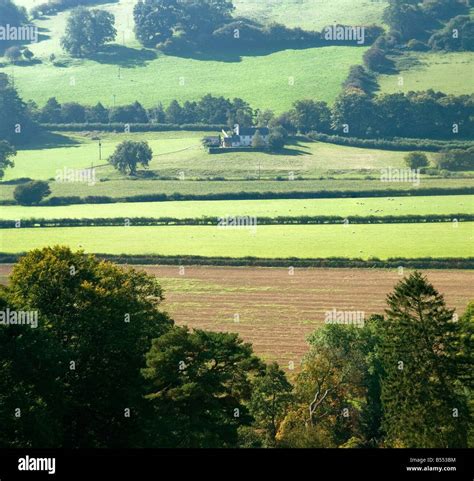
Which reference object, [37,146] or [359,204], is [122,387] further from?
[37,146]

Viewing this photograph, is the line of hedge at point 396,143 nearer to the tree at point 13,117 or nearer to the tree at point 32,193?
the tree at point 13,117

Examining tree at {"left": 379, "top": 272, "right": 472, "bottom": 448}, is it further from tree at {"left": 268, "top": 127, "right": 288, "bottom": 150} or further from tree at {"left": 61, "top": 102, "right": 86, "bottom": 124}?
tree at {"left": 61, "top": 102, "right": 86, "bottom": 124}

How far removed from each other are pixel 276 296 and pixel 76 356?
36.0m

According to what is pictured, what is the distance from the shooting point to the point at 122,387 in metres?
43.8

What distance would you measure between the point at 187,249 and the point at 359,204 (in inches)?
1062

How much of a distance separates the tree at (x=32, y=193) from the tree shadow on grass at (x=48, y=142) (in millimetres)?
39892

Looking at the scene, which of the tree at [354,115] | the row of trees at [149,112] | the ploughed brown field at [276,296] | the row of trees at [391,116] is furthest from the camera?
the row of trees at [149,112]

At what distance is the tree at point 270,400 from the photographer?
4694 centimetres

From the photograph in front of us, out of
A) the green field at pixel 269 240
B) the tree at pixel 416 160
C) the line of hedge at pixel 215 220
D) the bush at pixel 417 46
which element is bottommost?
the green field at pixel 269 240

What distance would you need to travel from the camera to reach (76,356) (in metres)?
43.7

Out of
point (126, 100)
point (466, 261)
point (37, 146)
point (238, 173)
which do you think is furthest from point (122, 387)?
point (126, 100)

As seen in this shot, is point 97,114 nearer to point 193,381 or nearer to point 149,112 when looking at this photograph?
point 149,112

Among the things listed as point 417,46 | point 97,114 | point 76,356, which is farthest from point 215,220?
point 417,46

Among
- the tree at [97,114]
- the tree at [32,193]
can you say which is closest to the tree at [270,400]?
the tree at [32,193]
